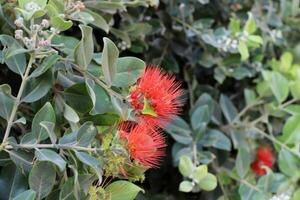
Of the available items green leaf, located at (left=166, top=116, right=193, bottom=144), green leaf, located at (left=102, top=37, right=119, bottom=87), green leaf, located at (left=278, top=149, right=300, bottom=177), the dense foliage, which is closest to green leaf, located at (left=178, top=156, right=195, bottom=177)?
the dense foliage

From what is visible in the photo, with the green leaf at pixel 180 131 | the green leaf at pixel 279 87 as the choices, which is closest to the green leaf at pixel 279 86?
the green leaf at pixel 279 87

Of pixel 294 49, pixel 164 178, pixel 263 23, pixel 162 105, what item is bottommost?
pixel 164 178

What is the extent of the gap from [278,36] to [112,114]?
827 mm

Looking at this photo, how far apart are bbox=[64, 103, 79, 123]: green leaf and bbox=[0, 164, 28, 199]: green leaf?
96 mm

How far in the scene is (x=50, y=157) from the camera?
67 cm

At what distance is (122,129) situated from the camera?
2.55ft

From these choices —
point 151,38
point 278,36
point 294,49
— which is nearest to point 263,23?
point 278,36

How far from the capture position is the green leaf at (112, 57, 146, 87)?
2.54 ft

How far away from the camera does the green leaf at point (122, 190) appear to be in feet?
2.46

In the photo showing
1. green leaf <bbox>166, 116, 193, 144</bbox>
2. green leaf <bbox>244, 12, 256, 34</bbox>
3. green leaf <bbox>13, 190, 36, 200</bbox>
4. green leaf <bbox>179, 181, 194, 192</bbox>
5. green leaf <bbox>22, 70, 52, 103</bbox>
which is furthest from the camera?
green leaf <bbox>244, 12, 256, 34</bbox>

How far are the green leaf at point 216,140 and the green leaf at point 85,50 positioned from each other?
51 centimetres

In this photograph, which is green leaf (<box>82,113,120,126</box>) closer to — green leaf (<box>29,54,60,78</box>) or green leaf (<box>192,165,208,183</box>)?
green leaf (<box>29,54,60,78</box>)

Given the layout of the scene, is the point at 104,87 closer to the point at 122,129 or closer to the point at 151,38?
the point at 122,129

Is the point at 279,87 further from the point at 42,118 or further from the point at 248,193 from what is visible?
the point at 42,118
